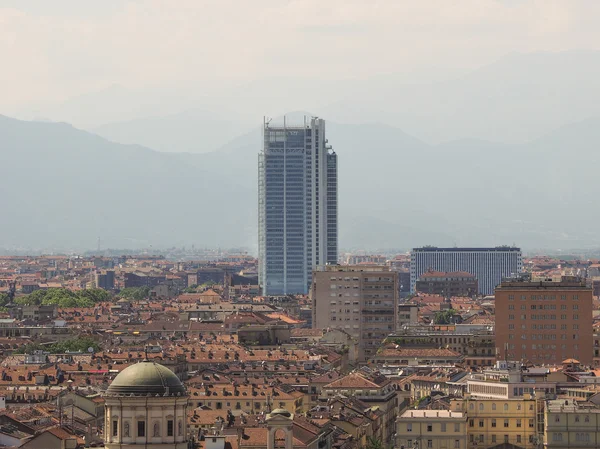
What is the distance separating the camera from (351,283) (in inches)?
6088

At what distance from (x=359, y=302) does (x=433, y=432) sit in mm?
79268

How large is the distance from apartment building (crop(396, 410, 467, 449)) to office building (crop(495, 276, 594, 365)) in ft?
137

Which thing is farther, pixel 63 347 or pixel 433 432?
pixel 63 347

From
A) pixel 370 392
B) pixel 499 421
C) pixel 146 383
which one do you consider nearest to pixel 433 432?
pixel 499 421

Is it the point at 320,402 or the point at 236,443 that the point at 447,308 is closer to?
the point at 320,402

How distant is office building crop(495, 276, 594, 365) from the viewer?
117 meters

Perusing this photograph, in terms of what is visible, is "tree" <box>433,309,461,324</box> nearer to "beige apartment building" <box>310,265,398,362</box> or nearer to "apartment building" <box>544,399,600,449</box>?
"beige apartment building" <box>310,265,398,362</box>

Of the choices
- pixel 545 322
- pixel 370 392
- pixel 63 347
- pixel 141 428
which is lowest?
pixel 370 392

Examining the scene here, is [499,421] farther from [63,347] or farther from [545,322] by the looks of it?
[63,347]

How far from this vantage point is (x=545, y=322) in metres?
118

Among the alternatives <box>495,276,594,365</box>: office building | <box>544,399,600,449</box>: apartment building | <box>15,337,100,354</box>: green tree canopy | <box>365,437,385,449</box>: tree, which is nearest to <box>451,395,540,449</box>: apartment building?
<box>365,437,385,449</box>: tree

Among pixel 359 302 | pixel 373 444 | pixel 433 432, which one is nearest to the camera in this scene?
pixel 433 432

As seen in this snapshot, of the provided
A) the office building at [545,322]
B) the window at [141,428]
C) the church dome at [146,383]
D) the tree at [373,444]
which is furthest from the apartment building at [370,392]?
the window at [141,428]

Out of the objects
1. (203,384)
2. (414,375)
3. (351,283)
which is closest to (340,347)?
(351,283)
